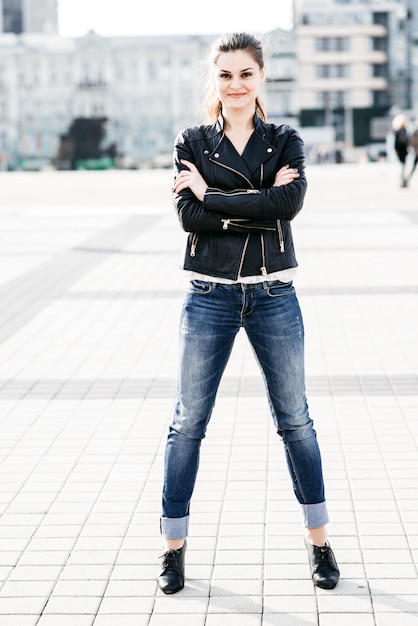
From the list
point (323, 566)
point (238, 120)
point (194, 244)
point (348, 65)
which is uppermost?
point (348, 65)

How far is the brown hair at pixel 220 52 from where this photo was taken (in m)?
3.44

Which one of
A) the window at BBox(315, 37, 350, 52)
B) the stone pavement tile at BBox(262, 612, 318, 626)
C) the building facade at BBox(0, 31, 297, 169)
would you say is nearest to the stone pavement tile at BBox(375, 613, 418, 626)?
the stone pavement tile at BBox(262, 612, 318, 626)

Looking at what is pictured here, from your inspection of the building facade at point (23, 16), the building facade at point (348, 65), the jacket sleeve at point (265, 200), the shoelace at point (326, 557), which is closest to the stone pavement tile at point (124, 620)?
the shoelace at point (326, 557)

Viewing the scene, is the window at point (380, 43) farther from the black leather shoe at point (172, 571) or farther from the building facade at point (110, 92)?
the black leather shoe at point (172, 571)

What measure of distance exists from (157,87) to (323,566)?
297ft

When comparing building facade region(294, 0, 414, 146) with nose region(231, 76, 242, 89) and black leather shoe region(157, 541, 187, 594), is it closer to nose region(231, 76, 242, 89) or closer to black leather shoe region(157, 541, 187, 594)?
nose region(231, 76, 242, 89)

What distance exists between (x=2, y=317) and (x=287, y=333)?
612cm

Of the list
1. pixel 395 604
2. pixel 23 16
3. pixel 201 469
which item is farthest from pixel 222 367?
pixel 23 16

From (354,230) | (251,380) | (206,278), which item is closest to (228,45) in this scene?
(206,278)

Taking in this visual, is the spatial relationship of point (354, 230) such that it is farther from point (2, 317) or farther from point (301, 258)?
point (2, 317)

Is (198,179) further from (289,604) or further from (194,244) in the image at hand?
(289,604)

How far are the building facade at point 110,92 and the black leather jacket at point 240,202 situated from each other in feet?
290

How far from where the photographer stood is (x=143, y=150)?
9250 cm

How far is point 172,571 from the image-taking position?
356cm
